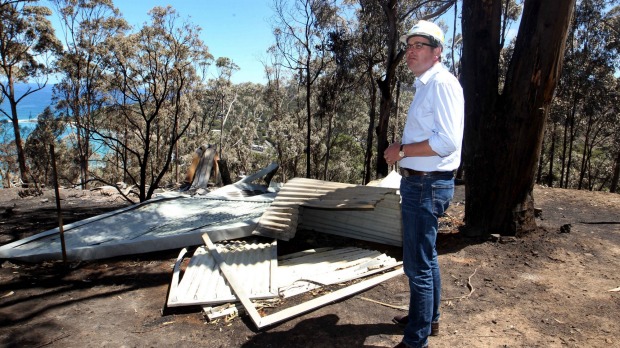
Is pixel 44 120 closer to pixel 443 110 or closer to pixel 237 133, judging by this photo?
pixel 237 133

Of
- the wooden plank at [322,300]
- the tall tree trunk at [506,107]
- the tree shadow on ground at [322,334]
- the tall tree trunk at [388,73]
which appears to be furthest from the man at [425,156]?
the tall tree trunk at [388,73]

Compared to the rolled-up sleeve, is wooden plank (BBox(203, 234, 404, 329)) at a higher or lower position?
lower

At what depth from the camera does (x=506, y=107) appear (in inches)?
159

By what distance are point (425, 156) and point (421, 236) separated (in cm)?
41

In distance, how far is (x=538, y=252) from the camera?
3.82 metres

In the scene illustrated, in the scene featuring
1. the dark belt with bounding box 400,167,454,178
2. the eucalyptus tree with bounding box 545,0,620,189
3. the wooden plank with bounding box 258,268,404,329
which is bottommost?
the wooden plank with bounding box 258,268,404,329

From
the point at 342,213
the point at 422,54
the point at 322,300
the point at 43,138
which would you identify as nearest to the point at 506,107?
the point at 342,213

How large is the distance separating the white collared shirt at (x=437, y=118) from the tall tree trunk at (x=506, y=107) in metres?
2.32

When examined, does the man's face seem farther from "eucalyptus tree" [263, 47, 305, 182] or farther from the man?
"eucalyptus tree" [263, 47, 305, 182]

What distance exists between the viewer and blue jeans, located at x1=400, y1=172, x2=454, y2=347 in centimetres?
204

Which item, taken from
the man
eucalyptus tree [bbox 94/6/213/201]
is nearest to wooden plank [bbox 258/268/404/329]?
the man

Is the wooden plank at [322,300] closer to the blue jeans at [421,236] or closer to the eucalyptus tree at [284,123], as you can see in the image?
the blue jeans at [421,236]

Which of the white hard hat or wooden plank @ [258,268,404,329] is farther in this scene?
wooden plank @ [258,268,404,329]

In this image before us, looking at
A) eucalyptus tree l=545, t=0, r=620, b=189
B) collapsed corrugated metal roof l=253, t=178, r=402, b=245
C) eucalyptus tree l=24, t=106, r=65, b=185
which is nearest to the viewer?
collapsed corrugated metal roof l=253, t=178, r=402, b=245
